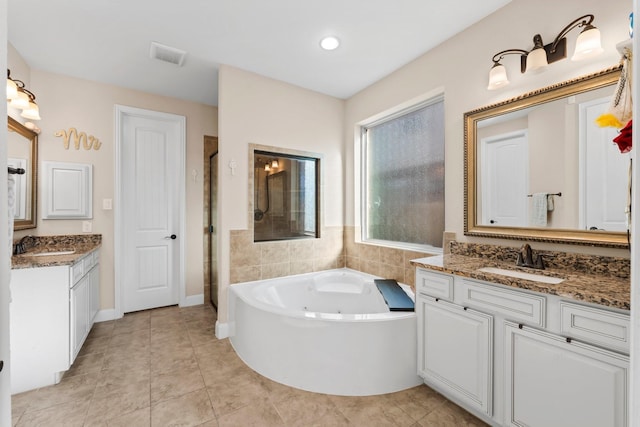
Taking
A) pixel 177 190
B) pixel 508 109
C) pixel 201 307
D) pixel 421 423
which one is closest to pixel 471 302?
pixel 421 423

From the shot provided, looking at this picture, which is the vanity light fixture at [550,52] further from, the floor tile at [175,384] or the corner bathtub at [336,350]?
the floor tile at [175,384]

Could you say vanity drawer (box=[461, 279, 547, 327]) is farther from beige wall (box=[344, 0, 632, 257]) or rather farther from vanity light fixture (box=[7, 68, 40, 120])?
vanity light fixture (box=[7, 68, 40, 120])

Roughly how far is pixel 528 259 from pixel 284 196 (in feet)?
7.42

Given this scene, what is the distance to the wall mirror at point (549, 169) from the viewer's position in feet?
4.87

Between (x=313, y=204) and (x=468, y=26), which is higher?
(x=468, y=26)

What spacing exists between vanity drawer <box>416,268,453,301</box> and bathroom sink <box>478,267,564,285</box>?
21 centimetres

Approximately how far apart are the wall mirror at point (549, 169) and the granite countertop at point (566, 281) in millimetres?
188

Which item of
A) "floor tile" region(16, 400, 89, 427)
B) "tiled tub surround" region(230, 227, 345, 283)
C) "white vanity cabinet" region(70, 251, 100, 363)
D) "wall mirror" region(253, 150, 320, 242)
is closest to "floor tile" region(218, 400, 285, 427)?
"floor tile" region(16, 400, 89, 427)

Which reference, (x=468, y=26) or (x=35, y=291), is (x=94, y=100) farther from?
(x=468, y=26)

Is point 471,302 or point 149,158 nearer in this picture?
point 471,302

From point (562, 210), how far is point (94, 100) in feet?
14.1

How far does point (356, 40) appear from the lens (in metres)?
2.32

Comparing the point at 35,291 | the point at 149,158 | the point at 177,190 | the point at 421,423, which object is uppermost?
the point at 149,158

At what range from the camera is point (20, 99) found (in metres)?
2.18
